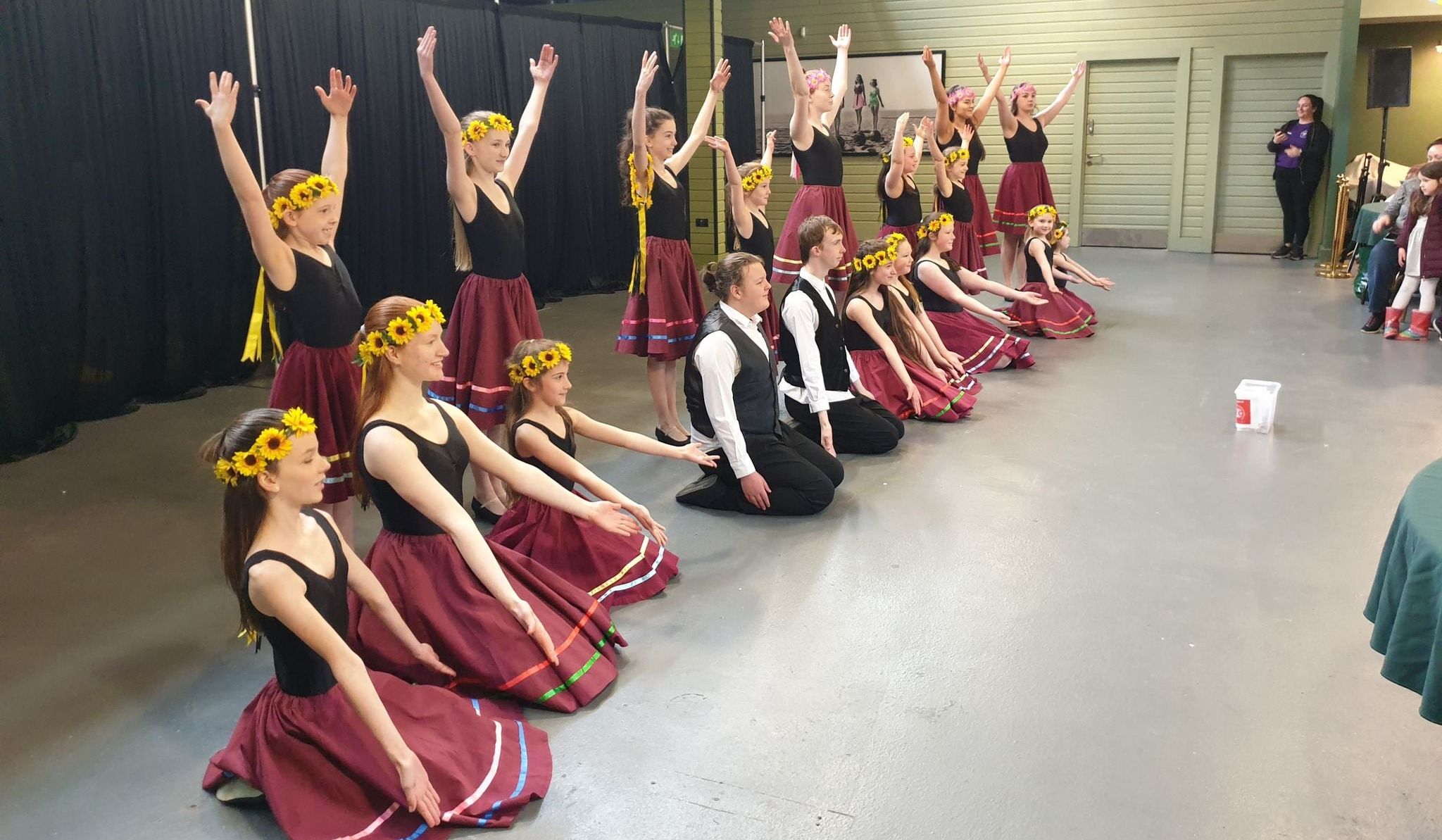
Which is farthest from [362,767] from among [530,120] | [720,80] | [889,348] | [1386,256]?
[1386,256]

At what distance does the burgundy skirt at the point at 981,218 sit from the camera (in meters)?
7.34

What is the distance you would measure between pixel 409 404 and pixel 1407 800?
2.30 meters

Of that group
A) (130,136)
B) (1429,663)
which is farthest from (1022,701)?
(130,136)

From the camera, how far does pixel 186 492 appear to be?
422cm

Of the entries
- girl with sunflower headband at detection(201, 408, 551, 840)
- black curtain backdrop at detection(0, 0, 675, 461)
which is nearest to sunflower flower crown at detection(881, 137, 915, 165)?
black curtain backdrop at detection(0, 0, 675, 461)

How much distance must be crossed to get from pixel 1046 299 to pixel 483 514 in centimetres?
416

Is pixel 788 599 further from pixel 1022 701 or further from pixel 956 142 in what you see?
pixel 956 142

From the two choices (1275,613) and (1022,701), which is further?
(1275,613)

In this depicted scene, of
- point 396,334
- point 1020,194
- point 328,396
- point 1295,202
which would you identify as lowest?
point 328,396

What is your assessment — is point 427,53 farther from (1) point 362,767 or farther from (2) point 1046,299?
(2) point 1046,299

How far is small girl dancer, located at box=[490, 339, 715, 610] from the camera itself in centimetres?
316

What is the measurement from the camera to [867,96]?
448 inches

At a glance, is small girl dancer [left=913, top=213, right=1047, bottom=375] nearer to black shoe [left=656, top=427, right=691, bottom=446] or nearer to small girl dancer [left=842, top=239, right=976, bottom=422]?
small girl dancer [left=842, top=239, right=976, bottom=422]

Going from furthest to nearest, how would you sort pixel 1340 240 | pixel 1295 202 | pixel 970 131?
1. pixel 1295 202
2. pixel 1340 240
3. pixel 970 131
